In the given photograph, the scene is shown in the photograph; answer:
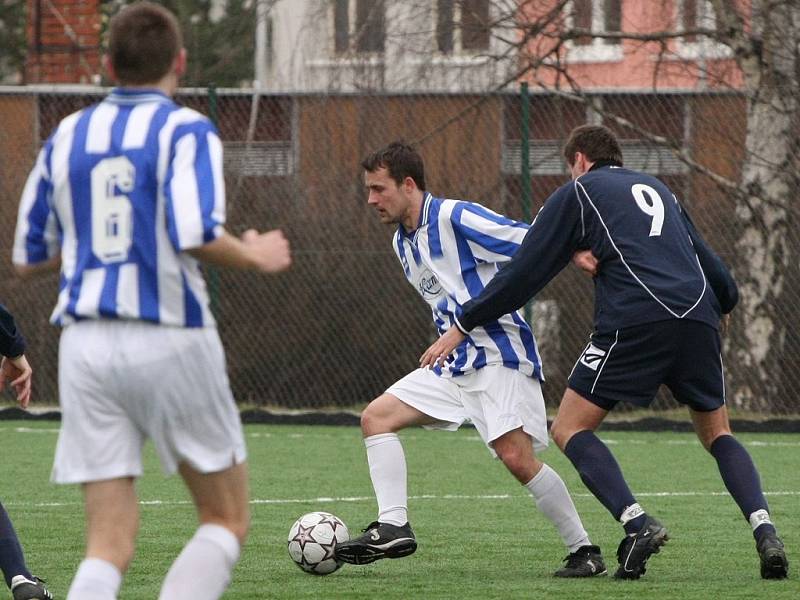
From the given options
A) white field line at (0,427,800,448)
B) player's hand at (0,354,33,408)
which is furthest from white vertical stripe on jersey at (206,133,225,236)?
white field line at (0,427,800,448)

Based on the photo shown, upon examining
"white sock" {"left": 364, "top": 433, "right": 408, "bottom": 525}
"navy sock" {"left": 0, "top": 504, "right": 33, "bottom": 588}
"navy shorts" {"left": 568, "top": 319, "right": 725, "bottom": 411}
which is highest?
"navy shorts" {"left": 568, "top": 319, "right": 725, "bottom": 411}

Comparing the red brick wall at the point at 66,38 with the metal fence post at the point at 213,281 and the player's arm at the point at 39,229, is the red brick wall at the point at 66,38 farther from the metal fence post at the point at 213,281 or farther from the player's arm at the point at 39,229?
the player's arm at the point at 39,229

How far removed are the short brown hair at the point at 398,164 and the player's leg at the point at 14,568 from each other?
2.17 meters

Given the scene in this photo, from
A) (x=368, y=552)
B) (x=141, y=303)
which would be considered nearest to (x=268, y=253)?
(x=141, y=303)

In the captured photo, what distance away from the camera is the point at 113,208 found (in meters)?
3.71

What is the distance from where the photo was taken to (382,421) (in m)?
6.30

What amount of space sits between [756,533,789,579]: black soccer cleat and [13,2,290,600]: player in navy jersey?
248 cm

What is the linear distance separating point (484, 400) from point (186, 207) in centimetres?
276

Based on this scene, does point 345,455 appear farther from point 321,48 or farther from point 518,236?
point 321,48

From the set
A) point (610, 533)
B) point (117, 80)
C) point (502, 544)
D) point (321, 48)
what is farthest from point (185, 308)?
point (321, 48)

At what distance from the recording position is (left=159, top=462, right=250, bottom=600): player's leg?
3723mm

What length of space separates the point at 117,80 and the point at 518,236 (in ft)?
8.83

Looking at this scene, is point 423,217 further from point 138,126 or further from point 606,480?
point 138,126

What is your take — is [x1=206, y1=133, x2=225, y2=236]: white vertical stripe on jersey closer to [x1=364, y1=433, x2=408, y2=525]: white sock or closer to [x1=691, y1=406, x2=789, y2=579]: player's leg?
[x1=364, y1=433, x2=408, y2=525]: white sock
